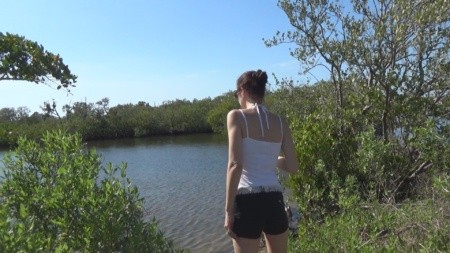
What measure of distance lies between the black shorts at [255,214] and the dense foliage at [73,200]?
1.15 metres

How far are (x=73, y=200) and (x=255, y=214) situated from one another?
163 centimetres

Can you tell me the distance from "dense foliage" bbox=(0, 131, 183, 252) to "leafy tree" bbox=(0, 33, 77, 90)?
53.3 inches

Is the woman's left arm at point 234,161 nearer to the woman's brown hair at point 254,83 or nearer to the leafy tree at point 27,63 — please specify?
the woman's brown hair at point 254,83


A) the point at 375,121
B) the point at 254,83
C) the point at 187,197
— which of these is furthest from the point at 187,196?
the point at 254,83

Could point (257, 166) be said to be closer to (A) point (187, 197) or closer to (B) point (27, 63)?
(B) point (27, 63)

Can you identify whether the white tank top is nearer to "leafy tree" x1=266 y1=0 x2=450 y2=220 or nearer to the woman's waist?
the woman's waist

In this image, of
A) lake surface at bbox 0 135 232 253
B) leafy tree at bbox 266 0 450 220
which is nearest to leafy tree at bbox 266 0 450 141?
leafy tree at bbox 266 0 450 220

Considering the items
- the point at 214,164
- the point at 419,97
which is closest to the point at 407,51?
the point at 419,97

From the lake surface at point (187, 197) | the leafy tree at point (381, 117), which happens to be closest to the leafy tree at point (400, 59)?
the leafy tree at point (381, 117)

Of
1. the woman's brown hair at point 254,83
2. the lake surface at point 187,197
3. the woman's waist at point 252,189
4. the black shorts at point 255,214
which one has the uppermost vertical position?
the woman's brown hair at point 254,83

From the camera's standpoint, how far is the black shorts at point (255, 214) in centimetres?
351

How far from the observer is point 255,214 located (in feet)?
11.6

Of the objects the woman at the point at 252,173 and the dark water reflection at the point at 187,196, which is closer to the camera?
the woman at the point at 252,173

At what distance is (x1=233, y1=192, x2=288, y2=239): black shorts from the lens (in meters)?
3.51
